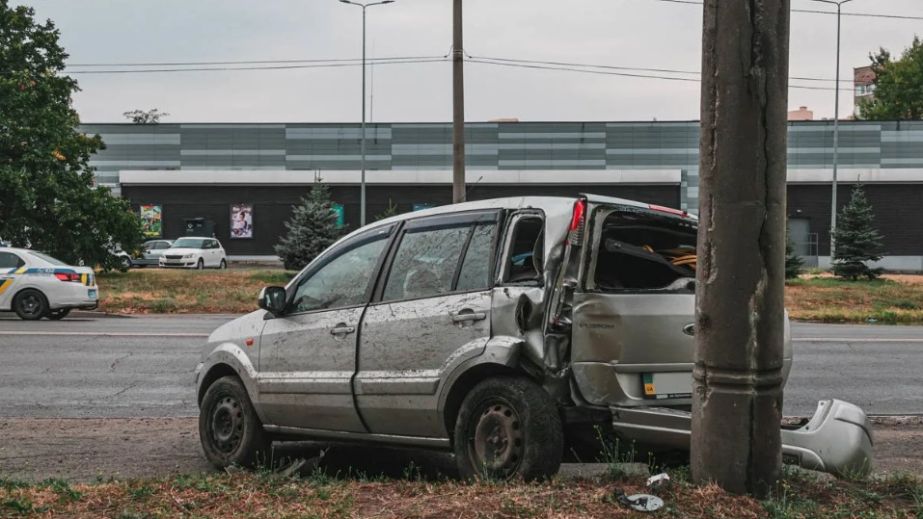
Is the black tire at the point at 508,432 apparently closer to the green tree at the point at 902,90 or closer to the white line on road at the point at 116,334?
the white line on road at the point at 116,334

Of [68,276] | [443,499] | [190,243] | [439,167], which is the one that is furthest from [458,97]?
[439,167]

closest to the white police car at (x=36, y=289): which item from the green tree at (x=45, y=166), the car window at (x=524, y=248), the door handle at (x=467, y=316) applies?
the green tree at (x=45, y=166)

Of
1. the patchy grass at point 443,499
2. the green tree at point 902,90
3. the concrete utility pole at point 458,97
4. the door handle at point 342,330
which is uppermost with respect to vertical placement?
the green tree at point 902,90

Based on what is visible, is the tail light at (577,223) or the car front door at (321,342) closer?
the tail light at (577,223)

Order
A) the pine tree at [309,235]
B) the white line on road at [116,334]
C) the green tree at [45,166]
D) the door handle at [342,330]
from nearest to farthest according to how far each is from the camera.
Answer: the door handle at [342,330], the white line on road at [116,334], the green tree at [45,166], the pine tree at [309,235]

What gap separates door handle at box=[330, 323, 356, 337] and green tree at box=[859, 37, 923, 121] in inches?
3204

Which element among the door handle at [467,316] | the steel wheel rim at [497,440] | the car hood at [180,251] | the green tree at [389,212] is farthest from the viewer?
the car hood at [180,251]

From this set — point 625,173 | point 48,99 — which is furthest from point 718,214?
point 625,173

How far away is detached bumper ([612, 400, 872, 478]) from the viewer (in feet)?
18.0

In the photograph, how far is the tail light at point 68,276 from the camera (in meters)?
20.7

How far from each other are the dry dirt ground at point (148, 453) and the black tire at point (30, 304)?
1205cm

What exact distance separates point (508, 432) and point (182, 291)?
77.2 ft

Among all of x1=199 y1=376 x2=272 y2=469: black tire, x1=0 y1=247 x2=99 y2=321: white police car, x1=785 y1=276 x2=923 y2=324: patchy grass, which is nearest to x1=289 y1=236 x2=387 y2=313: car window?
x1=199 y1=376 x2=272 y2=469: black tire

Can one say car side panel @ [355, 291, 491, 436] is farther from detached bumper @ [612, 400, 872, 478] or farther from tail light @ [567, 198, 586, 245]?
detached bumper @ [612, 400, 872, 478]
